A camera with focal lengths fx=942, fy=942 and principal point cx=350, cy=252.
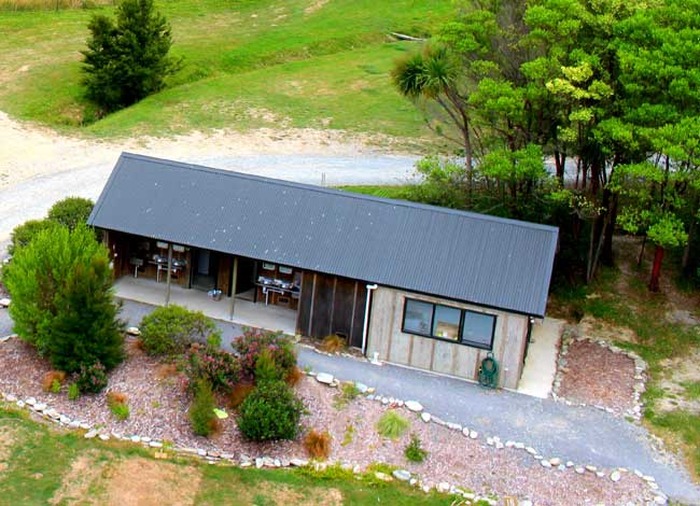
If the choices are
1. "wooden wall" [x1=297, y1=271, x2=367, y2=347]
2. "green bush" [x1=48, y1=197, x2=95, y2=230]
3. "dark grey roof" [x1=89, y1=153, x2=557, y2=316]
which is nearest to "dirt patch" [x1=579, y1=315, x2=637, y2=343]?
"dark grey roof" [x1=89, y1=153, x2=557, y2=316]

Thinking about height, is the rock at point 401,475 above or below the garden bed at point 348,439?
below

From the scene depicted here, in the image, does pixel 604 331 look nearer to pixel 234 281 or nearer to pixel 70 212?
pixel 234 281

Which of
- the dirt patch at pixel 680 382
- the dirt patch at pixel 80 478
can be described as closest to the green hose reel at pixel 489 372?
the dirt patch at pixel 680 382

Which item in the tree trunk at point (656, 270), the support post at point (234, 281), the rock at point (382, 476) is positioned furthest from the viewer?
the tree trunk at point (656, 270)

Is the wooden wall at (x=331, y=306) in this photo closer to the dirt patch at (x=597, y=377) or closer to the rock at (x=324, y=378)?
the rock at (x=324, y=378)

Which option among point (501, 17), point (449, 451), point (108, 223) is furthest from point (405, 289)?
point (501, 17)

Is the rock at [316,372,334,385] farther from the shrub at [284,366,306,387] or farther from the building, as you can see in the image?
the building

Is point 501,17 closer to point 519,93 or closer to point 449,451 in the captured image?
point 519,93
